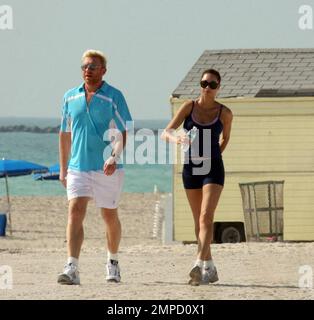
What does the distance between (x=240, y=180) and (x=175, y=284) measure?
31.2 ft

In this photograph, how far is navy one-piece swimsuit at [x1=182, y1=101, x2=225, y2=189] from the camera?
420 inches

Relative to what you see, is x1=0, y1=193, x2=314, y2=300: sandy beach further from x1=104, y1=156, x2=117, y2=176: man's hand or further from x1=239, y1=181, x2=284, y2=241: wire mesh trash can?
x1=239, y1=181, x2=284, y2=241: wire mesh trash can

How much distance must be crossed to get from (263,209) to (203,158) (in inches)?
372

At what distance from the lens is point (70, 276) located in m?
10.5

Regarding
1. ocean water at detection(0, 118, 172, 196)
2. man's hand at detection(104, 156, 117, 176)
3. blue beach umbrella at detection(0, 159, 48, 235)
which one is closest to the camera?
man's hand at detection(104, 156, 117, 176)

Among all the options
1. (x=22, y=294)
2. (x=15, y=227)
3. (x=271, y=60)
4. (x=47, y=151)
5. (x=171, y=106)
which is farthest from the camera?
(x=47, y=151)

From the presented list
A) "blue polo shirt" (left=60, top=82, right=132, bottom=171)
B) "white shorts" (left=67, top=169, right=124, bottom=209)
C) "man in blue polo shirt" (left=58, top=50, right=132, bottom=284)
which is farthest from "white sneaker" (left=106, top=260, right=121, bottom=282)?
"blue polo shirt" (left=60, top=82, right=132, bottom=171)

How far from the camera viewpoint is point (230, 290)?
10.3 m

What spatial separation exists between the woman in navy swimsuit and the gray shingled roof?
30.2ft

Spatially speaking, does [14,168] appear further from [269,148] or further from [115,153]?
[115,153]

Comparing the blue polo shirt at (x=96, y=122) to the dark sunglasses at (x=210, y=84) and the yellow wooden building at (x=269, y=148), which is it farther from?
the yellow wooden building at (x=269, y=148)

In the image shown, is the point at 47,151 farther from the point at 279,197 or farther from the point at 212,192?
the point at 212,192
